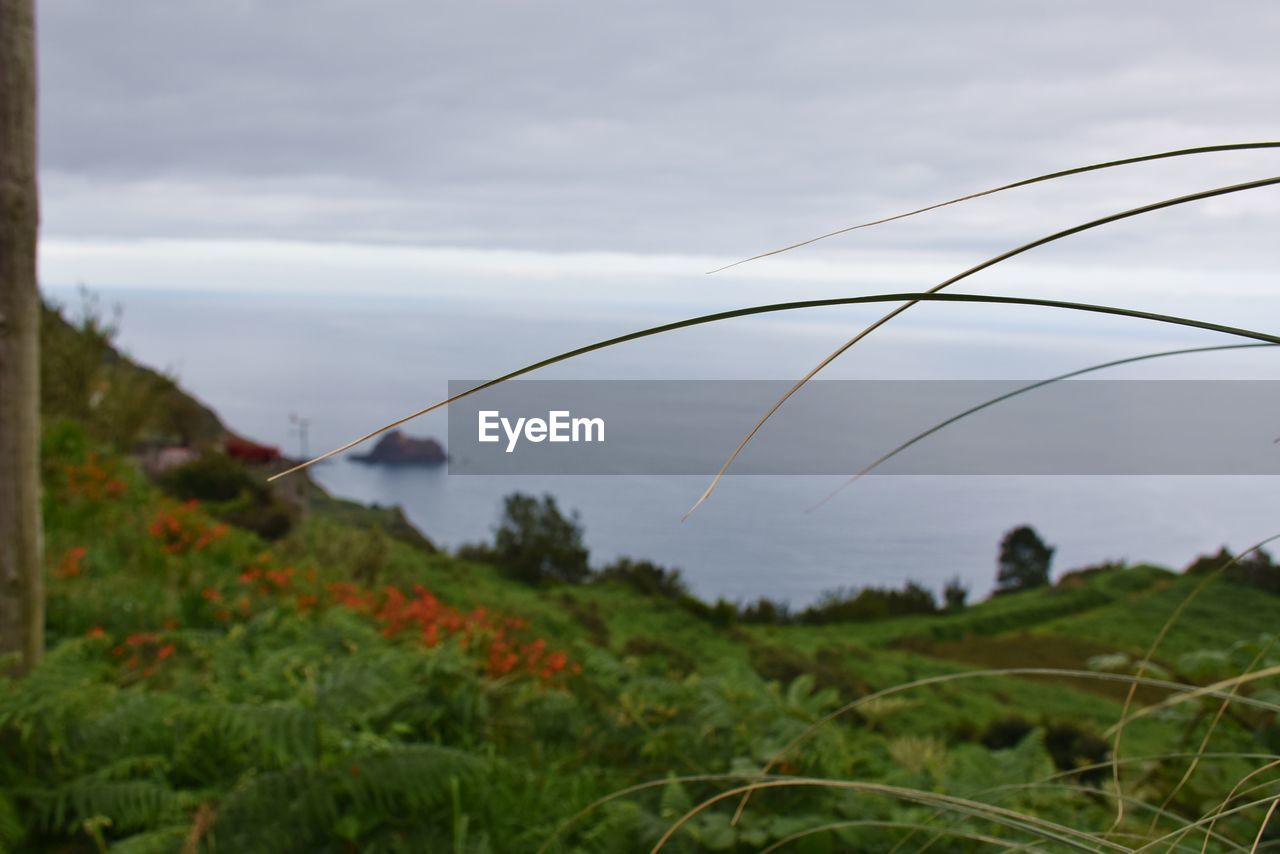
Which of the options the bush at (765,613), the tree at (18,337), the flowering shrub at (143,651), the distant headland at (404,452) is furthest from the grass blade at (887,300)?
the distant headland at (404,452)

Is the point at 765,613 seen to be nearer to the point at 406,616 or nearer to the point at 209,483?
the point at 406,616

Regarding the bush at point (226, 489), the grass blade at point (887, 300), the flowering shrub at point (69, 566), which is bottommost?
the flowering shrub at point (69, 566)

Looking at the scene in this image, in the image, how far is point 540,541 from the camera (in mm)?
8562

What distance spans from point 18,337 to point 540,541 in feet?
19.8

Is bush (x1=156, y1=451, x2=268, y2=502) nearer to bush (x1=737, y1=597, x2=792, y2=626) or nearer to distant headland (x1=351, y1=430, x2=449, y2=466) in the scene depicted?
distant headland (x1=351, y1=430, x2=449, y2=466)

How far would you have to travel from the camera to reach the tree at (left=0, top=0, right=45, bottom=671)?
2.71 metres

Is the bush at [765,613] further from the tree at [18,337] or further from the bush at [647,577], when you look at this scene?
the tree at [18,337]

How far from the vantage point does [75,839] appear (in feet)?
7.31

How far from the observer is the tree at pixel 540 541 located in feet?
27.8

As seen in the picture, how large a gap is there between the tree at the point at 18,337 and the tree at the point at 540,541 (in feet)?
18.7

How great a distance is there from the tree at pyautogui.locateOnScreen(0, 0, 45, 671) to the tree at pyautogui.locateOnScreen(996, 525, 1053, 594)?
249 inches

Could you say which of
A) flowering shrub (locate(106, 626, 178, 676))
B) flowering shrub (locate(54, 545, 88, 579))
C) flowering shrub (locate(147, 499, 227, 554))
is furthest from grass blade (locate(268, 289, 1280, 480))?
flowering shrub (locate(147, 499, 227, 554))

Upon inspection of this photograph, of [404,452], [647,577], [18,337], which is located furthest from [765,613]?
[18,337]

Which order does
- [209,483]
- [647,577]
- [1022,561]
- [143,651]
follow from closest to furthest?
[143,651]
[1022,561]
[647,577]
[209,483]
